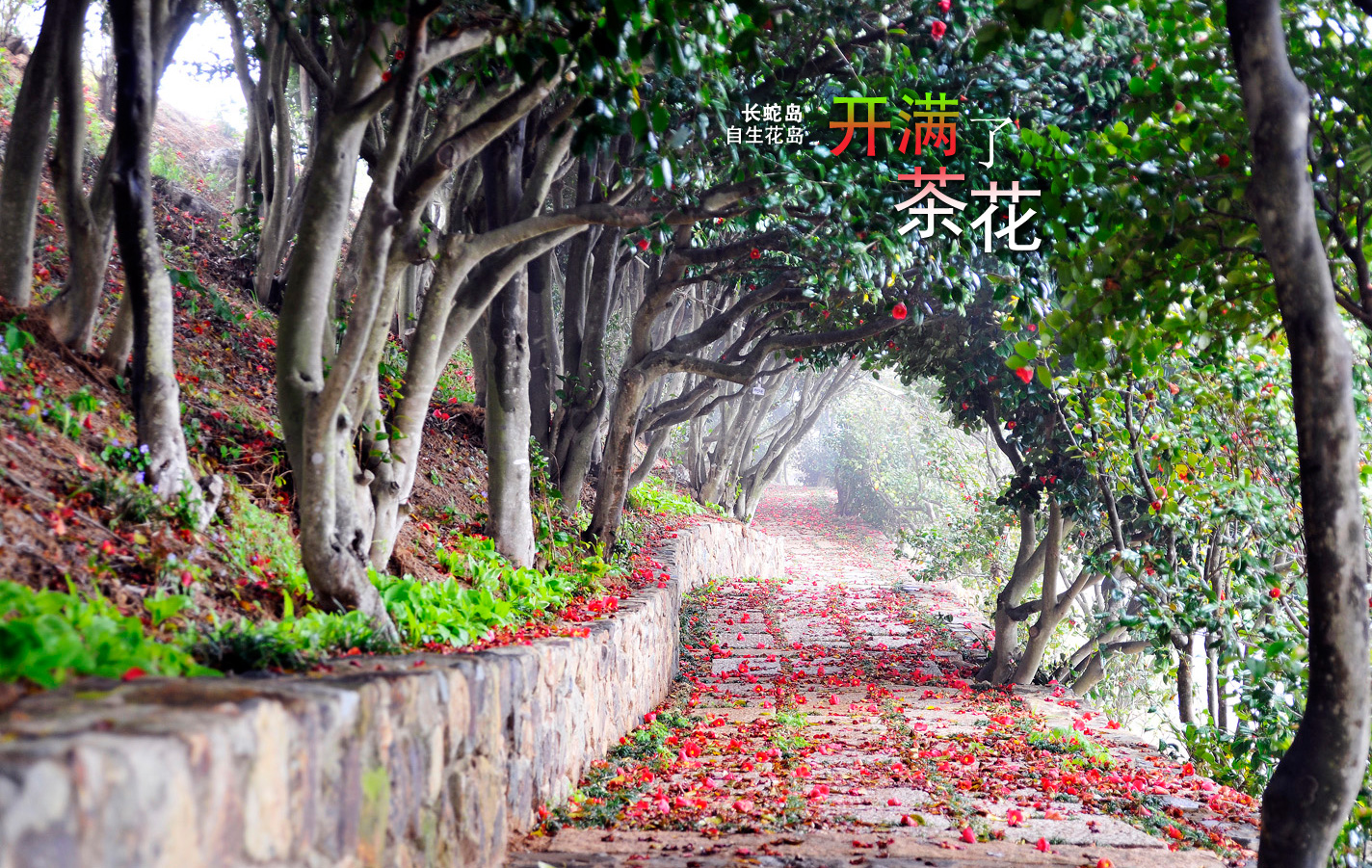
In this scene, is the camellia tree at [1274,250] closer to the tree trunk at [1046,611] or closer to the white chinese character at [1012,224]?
the white chinese character at [1012,224]

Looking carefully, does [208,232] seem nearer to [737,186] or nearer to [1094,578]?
[737,186]

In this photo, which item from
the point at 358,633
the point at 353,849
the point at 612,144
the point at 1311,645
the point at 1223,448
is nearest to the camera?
the point at 353,849

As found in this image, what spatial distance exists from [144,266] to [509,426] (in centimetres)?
261

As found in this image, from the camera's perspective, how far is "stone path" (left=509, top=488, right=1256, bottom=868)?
3.93m

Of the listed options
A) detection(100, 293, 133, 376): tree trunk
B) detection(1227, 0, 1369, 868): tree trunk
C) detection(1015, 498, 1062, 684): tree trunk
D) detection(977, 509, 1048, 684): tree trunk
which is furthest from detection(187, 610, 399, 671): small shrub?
detection(977, 509, 1048, 684): tree trunk

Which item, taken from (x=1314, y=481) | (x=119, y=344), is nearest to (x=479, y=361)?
(x=119, y=344)

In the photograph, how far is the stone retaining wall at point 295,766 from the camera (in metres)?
1.43

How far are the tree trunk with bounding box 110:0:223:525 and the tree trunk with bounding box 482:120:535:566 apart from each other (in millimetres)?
2325

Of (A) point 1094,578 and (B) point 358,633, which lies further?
(A) point 1094,578

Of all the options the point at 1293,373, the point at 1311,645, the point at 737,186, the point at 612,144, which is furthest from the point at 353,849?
the point at 612,144

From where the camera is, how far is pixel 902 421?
29.6m

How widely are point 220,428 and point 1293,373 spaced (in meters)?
4.99

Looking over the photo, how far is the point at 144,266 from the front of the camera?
3.76 meters

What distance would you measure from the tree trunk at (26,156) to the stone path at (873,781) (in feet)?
12.5
